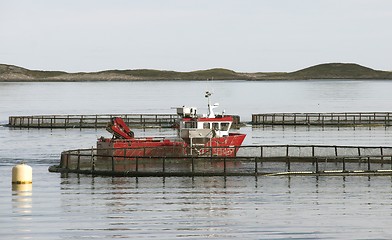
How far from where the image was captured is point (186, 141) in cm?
7925

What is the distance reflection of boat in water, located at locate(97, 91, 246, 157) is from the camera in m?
75.6

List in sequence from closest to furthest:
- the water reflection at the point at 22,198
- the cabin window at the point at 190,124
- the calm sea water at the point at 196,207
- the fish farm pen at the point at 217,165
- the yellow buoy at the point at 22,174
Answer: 1. the calm sea water at the point at 196,207
2. the water reflection at the point at 22,198
3. the yellow buoy at the point at 22,174
4. the fish farm pen at the point at 217,165
5. the cabin window at the point at 190,124

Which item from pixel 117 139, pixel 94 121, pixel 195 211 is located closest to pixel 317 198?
pixel 195 211

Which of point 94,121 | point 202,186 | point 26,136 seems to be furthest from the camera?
point 94,121

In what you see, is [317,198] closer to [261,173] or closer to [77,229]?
[261,173]

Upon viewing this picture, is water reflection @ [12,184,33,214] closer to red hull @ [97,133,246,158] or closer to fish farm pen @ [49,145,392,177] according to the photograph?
fish farm pen @ [49,145,392,177]

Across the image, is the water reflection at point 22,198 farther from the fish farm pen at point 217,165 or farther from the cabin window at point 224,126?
the cabin window at point 224,126

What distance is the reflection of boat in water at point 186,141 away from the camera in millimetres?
75562

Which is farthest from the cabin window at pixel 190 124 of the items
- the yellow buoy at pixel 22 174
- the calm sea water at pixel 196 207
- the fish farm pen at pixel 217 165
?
the yellow buoy at pixel 22 174

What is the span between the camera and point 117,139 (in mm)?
79688

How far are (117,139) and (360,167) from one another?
19.1 m

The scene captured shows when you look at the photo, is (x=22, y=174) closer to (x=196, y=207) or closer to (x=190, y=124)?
(x=196, y=207)

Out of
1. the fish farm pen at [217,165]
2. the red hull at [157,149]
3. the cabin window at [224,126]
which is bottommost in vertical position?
the fish farm pen at [217,165]

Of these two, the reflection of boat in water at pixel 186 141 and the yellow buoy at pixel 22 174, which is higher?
the reflection of boat in water at pixel 186 141
